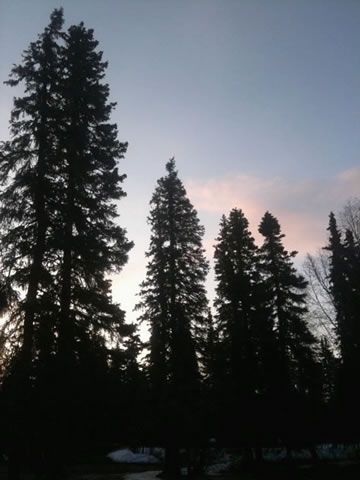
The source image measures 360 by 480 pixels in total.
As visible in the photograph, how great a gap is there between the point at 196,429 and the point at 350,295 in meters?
16.3

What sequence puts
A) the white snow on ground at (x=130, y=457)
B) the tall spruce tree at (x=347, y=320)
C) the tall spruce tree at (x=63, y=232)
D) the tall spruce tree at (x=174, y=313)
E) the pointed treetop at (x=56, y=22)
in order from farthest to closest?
the white snow on ground at (x=130, y=457) < the tall spruce tree at (x=347, y=320) < the tall spruce tree at (x=174, y=313) < the pointed treetop at (x=56, y=22) < the tall spruce tree at (x=63, y=232)

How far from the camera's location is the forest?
14.2 metres

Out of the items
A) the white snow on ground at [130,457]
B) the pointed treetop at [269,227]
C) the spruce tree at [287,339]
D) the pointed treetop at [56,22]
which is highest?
the pointed treetop at [56,22]

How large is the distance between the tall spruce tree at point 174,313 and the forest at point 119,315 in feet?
0.31

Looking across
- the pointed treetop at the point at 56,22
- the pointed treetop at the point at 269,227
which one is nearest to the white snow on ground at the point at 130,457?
the pointed treetop at the point at 269,227

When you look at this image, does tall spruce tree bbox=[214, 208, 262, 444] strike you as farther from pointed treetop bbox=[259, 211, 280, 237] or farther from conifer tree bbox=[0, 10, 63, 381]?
conifer tree bbox=[0, 10, 63, 381]

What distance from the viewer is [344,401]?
3080cm

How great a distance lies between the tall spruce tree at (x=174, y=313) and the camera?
23.0 meters

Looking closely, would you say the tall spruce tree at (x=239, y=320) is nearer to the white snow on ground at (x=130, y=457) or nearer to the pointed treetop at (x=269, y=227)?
the pointed treetop at (x=269, y=227)

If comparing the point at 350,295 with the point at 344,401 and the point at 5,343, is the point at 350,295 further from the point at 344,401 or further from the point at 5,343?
the point at 5,343

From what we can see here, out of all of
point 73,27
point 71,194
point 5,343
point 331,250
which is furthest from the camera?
point 331,250

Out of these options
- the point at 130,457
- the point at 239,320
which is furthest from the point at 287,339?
the point at 130,457

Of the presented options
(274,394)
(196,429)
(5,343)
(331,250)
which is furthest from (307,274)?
(5,343)

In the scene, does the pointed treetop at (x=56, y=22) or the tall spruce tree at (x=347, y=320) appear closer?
the pointed treetop at (x=56, y=22)
